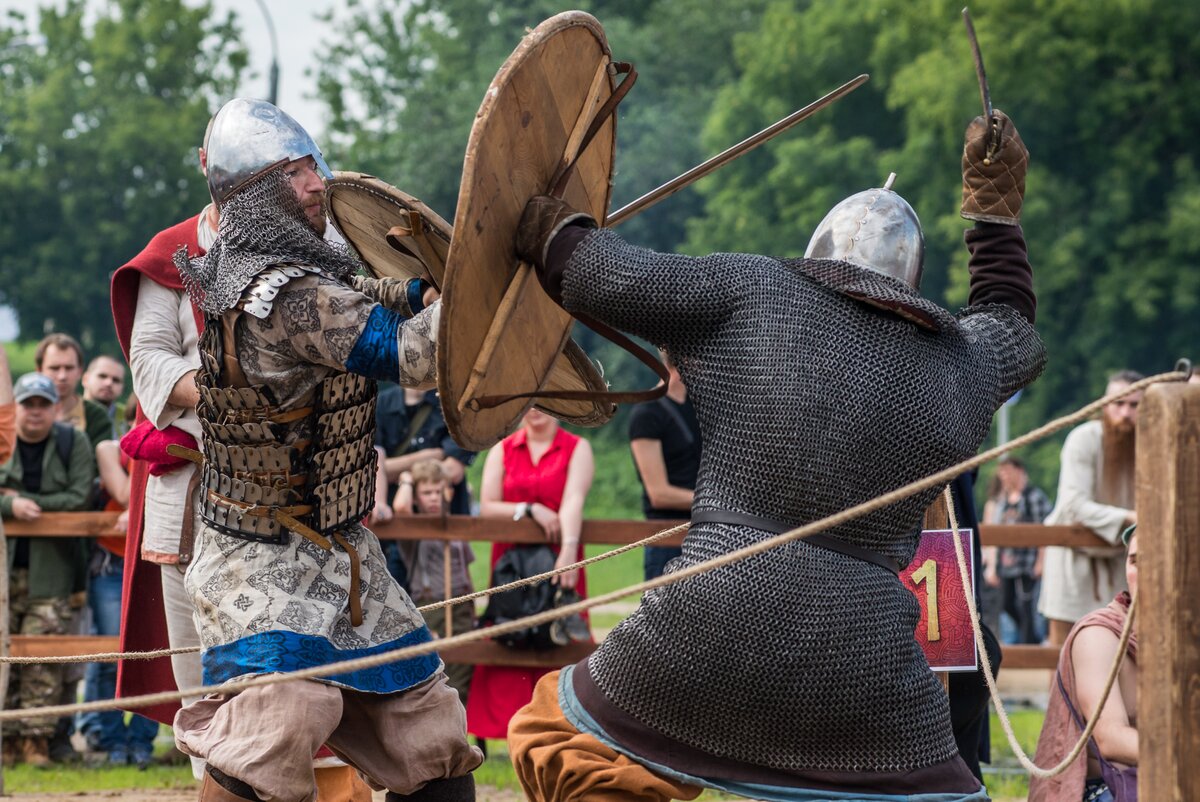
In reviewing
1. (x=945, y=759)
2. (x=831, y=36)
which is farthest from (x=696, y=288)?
(x=831, y=36)

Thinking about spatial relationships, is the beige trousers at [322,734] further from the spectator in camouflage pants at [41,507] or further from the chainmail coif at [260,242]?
the spectator in camouflage pants at [41,507]

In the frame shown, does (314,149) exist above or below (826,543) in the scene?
above

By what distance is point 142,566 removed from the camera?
498 cm

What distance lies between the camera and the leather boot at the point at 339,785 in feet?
14.9

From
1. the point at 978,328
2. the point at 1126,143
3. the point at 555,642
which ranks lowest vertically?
the point at 555,642

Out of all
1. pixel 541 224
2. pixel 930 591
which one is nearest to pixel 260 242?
pixel 541 224

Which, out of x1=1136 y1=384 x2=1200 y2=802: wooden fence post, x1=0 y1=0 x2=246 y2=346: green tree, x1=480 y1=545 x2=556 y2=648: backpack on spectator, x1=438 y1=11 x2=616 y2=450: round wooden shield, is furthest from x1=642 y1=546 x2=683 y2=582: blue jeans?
x1=0 y1=0 x2=246 y2=346: green tree

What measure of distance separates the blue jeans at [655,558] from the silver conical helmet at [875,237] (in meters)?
3.29

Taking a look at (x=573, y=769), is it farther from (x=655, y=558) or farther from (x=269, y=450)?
(x=655, y=558)

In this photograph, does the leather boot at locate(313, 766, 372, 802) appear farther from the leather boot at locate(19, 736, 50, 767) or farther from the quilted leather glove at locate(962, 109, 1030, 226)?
the leather boot at locate(19, 736, 50, 767)

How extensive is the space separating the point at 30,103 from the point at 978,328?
3453cm

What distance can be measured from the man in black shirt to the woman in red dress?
272 millimetres

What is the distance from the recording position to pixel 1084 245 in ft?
87.6

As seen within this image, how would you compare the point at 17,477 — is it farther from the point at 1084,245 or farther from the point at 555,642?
the point at 1084,245
